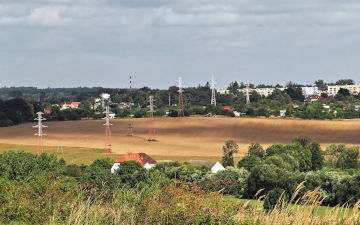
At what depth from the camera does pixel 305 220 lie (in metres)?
16.5

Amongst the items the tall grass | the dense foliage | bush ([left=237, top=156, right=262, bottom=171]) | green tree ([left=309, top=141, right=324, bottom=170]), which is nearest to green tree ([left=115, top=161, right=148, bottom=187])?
the dense foliage

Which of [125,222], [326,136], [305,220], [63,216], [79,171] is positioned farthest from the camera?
[326,136]

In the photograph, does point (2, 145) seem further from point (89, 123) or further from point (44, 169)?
point (44, 169)

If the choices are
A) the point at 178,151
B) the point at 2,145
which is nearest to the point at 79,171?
the point at 178,151

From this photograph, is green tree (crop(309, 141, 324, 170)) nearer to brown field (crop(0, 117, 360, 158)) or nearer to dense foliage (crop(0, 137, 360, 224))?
dense foliage (crop(0, 137, 360, 224))

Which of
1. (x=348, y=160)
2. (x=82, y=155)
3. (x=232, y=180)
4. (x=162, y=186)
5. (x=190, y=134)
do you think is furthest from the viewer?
(x=190, y=134)

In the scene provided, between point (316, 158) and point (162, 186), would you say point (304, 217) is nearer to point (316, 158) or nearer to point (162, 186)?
point (162, 186)

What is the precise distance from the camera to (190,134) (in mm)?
141000

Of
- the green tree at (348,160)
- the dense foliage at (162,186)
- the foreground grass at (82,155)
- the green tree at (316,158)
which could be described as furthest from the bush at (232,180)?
the foreground grass at (82,155)

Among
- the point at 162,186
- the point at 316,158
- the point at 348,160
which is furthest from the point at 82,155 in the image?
the point at 162,186

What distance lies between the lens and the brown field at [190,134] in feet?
387

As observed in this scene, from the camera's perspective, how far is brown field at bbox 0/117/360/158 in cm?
11800

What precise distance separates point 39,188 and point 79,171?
172ft

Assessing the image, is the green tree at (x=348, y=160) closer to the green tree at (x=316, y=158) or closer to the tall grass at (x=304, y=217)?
the green tree at (x=316, y=158)
